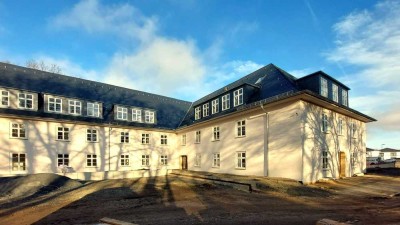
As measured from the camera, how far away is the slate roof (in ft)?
82.0

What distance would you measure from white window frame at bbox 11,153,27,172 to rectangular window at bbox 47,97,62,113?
4.89 metres

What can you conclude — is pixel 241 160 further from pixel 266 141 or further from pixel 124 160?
pixel 124 160

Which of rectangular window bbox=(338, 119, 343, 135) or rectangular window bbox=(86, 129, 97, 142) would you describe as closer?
rectangular window bbox=(338, 119, 343, 135)

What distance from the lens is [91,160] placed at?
26.7 m

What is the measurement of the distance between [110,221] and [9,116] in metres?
20.8

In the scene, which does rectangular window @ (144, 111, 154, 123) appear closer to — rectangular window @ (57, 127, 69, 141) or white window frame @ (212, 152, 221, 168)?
rectangular window @ (57, 127, 69, 141)

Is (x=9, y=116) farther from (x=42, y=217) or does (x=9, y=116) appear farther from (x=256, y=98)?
(x=256, y=98)

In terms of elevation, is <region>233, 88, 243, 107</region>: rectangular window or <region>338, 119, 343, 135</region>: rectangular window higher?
<region>233, 88, 243, 107</region>: rectangular window

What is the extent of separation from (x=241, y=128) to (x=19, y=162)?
19.8 meters

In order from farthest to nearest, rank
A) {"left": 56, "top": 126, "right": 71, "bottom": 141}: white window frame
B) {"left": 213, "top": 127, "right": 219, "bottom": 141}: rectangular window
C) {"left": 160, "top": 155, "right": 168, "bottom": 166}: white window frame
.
Result: 1. {"left": 160, "top": 155, "right": 168, "bottom": 166}: white window frame
2. {"left": 213, "top": 127, "right": 219, "bottom": 141}: rectangular window
3. {"left": 56, "top": 126, "right": 71, "bottom": 141}: white window frame

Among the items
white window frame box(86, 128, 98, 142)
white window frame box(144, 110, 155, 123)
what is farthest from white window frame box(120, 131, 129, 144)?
white window frame box(144, 110, 155, 123)

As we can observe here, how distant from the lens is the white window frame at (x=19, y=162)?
22.4 metres

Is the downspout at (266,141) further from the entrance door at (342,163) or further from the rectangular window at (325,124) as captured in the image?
the entrance door at (342,163)

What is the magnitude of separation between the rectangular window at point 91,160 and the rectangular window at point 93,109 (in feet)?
14.6
